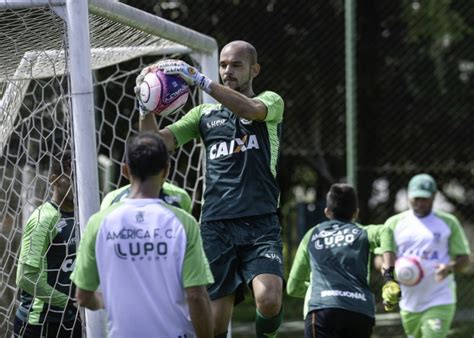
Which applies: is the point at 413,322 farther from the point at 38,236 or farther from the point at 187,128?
the point at 38,236

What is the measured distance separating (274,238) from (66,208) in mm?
1348

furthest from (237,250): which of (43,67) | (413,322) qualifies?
(413,322)

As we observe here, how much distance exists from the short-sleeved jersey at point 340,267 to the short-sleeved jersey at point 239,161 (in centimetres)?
94

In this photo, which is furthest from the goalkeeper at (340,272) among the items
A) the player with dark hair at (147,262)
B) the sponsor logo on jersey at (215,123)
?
the player with dark hair at (147,262)

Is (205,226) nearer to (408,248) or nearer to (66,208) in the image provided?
(66,208)

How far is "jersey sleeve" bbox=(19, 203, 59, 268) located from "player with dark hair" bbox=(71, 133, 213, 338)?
1940mm

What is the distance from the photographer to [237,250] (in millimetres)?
5664

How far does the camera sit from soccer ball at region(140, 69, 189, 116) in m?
5.22

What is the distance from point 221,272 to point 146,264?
1.67 m

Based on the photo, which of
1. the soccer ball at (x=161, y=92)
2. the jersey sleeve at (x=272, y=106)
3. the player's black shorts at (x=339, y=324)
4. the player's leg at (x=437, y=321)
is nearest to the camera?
the soccer ball at (x=161, y=92)

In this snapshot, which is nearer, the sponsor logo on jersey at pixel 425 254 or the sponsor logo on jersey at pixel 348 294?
the sponsor logo on jersey at pixel 348 294

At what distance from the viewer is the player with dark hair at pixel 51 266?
237 inches

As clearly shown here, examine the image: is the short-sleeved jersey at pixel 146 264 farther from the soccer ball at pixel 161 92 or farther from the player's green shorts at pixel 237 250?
the player's green shorts at pixel 237 250

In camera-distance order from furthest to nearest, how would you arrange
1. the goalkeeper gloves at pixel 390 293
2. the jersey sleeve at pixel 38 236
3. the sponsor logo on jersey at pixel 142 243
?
the goalkeeper gloves at pixel 390 293 → the jersey sleeve at pixel 38 236 → the sponsor logo on jersey at pixel 142 243
